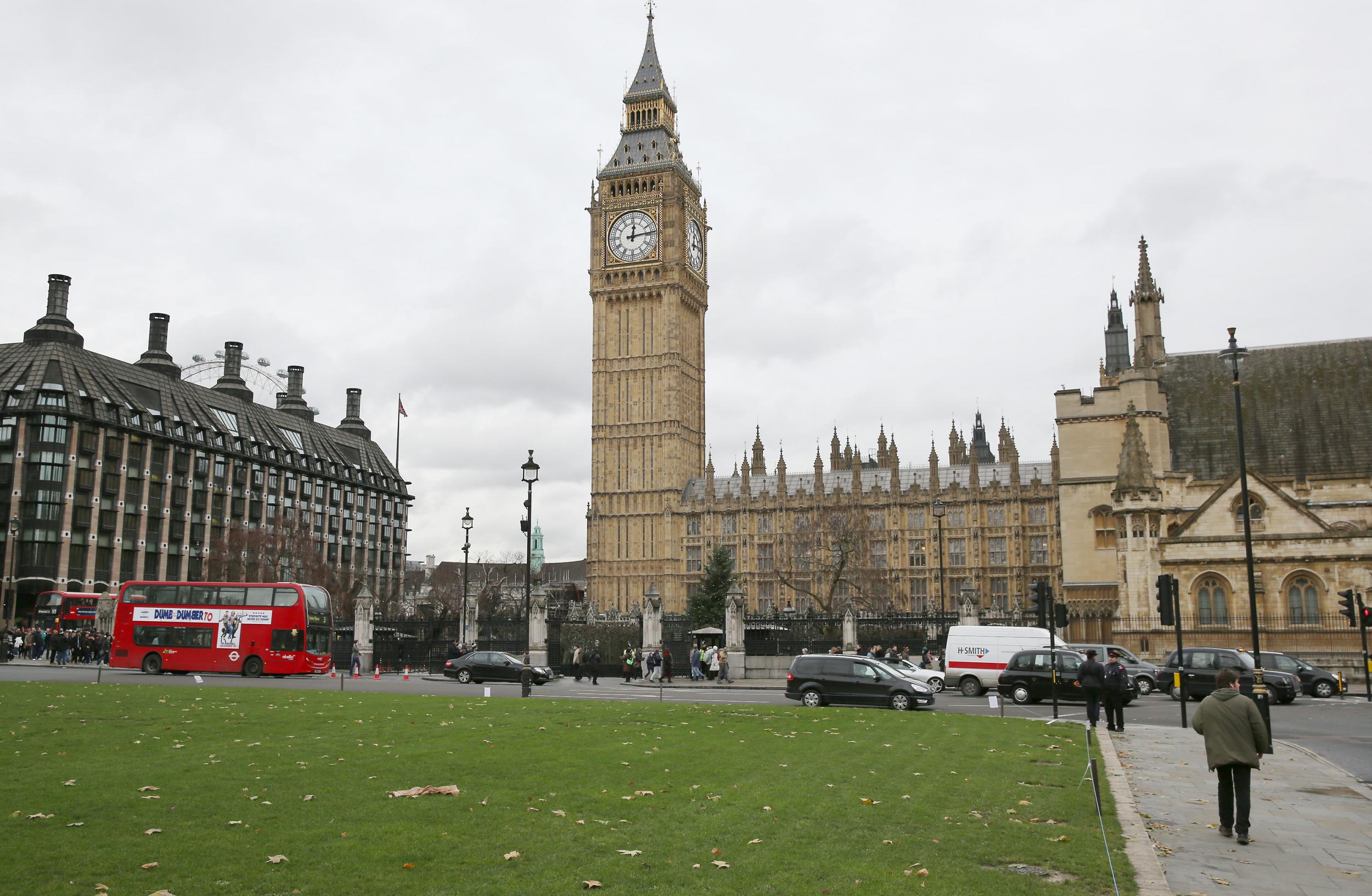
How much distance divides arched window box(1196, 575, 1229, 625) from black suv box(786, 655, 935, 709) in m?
19.1

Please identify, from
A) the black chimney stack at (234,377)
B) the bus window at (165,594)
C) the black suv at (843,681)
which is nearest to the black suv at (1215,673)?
the black suv at (843,681)

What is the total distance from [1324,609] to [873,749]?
29050 mm

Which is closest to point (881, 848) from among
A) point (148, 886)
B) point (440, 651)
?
point (148, 886)

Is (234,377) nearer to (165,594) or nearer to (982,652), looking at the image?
(165,594)

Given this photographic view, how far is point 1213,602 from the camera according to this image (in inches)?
1513

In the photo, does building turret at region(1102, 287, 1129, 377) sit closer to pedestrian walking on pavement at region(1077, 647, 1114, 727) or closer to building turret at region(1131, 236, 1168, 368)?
building turret at region(1131, 236, 1168, 368)

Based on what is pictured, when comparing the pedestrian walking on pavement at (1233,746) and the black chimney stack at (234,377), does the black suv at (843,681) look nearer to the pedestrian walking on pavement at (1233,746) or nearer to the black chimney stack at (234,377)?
the pedestrian walking on pavement at (1233,746)

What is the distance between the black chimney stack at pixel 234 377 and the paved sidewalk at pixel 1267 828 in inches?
3625

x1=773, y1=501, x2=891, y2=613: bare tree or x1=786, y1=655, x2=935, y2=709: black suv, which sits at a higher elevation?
x1=773, y1=501, x2=891, y2=613: bare tree

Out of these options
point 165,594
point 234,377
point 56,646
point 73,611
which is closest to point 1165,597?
point 165,594

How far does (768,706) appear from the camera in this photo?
2277 cm

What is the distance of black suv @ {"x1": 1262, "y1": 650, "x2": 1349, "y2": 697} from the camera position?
92.6ft

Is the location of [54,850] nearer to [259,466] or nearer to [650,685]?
[650,685]

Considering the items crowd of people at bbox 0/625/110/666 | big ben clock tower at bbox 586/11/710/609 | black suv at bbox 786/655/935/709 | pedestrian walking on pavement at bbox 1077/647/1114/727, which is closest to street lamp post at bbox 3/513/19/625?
crowd of people at bbox 0/625/110/666
